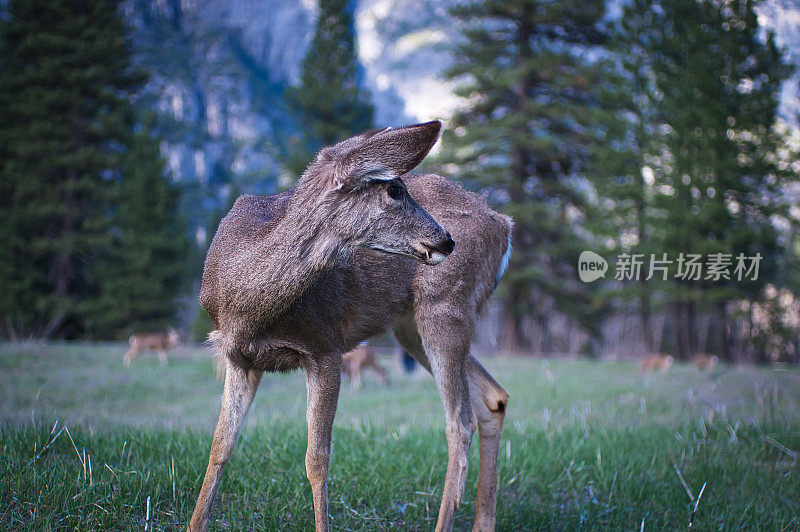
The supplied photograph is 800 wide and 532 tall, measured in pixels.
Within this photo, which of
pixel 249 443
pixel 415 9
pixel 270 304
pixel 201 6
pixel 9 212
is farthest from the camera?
pixel 201 6

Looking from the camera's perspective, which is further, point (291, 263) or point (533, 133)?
point (533, 133)

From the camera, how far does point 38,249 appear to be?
53.6ft

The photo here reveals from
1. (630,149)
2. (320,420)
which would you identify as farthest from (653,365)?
(320,420)

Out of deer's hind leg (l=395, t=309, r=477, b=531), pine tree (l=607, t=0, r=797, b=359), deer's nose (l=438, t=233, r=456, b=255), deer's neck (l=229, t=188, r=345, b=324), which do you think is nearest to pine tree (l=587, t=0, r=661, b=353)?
pine tree (l=607, t=0, r=797, b=359)

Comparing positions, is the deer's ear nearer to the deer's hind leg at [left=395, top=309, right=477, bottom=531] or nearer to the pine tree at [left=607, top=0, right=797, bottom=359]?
the deer's hind leg at [left=395, top=309, right=477, bottom=531]

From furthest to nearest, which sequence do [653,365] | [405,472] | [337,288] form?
[653,365], [405,472], [337,288]

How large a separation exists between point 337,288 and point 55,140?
17278mm

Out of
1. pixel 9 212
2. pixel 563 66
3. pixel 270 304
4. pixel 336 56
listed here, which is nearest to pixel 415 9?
pixel 336 56

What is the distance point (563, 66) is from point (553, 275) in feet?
19.1

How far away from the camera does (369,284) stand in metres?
2.95

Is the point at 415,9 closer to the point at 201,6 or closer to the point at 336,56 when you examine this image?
the point at 201,6

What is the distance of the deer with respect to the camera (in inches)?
94.7

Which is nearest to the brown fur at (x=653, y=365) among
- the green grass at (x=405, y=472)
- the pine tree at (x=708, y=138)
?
the pine tree at (x=708, y=138)

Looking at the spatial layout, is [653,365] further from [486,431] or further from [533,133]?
[533,133]
